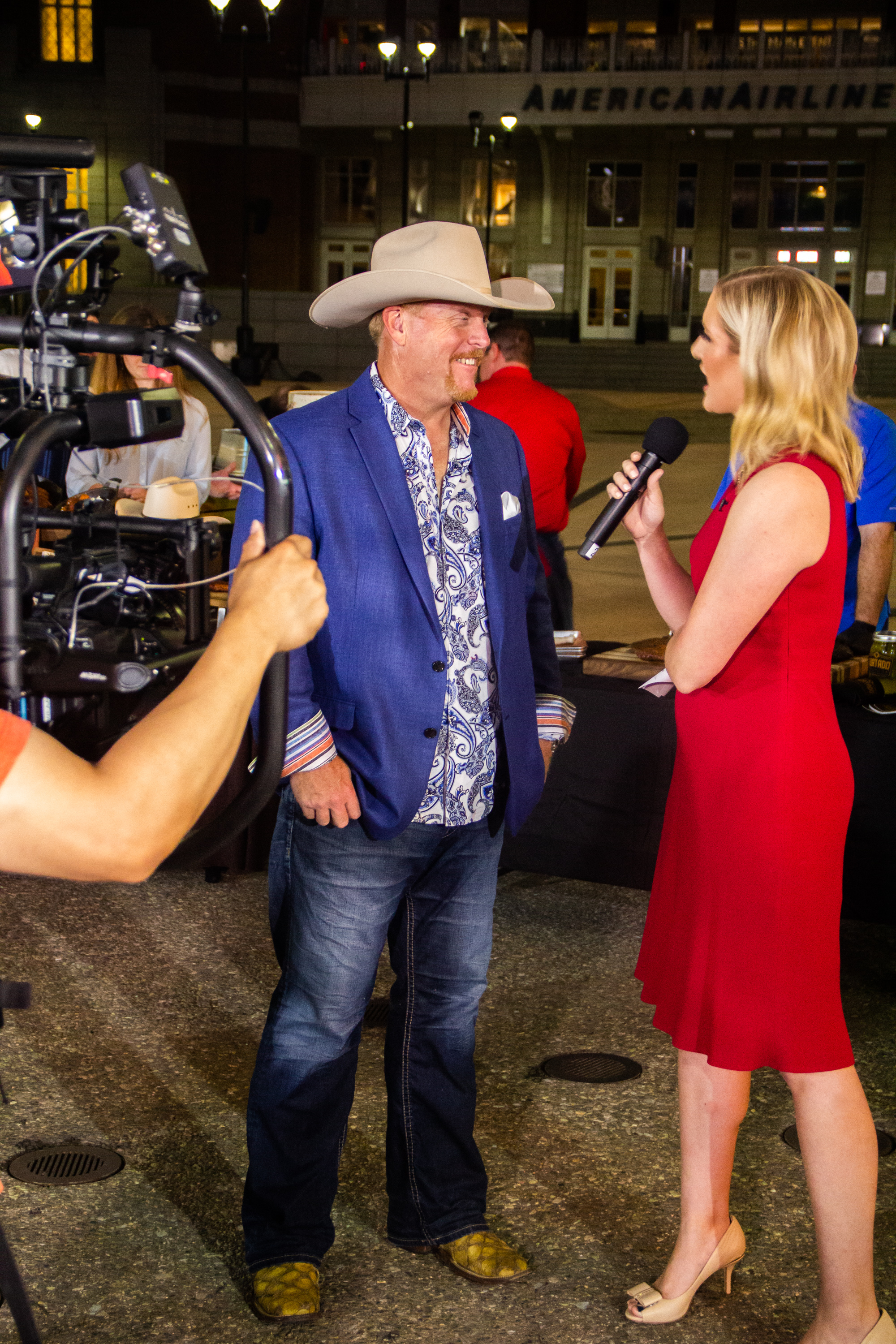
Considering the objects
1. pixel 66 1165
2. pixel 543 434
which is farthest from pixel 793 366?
pixel 543 434

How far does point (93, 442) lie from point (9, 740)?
1.13 ft

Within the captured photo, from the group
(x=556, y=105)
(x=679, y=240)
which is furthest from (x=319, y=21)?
(x=679, y=240)

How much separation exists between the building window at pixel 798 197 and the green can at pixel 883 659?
40.9 m

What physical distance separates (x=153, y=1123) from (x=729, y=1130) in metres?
1.60

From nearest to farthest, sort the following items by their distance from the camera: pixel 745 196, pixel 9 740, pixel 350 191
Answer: pixel 9 740 → pixel 745 196 → pixel 350 191

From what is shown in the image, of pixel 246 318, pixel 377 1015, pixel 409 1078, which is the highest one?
pixel 246 318

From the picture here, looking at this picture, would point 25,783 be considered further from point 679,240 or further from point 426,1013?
point 679,240

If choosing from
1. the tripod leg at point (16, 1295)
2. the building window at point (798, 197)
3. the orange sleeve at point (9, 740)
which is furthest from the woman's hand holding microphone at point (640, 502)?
the building window at point (798, 197)

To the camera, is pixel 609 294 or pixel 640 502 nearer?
pixel 640 502

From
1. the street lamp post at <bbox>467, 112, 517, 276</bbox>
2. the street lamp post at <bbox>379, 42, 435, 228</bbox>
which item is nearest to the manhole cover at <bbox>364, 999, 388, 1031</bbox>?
the street lamp post at <bbox>379, 42, 435, 228</bbox>

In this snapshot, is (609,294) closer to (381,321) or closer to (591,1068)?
(591,1068)

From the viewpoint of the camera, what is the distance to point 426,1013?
113 inches

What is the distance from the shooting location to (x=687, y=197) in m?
41.4

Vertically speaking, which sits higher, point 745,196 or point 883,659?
point 745,196
